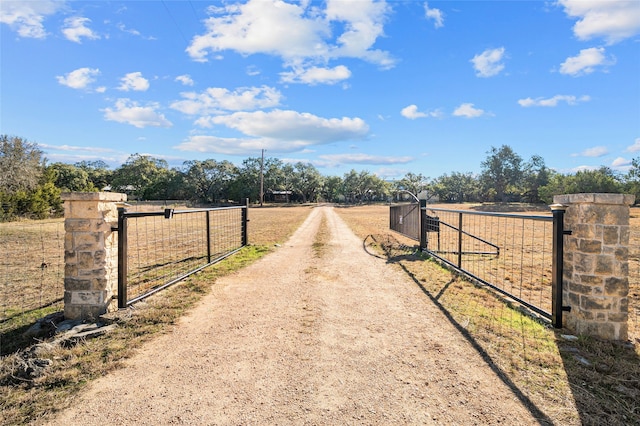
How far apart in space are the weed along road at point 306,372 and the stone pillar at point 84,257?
99 cm

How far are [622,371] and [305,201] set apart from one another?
191 ft

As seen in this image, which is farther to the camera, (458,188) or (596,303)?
(458,188)

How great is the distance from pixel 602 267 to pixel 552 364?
121 centimetres

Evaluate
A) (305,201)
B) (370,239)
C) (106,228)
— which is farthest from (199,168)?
(106,228)

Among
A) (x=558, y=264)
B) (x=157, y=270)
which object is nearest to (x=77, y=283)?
(x=157, y=270)

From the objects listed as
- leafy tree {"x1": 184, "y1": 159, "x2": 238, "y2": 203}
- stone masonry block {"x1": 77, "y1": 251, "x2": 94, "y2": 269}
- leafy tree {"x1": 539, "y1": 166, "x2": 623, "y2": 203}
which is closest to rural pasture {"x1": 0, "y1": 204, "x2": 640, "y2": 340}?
stone masonry block {"x1": 77, "y1": 251, "x2": 94, "y2": 269}

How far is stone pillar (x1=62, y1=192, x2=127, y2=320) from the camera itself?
3494 millimetres

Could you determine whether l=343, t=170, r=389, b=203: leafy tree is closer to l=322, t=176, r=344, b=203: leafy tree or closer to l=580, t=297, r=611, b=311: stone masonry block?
l=322, t=176, r=344, b=203: leafy tree

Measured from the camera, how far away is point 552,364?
8.73 feet

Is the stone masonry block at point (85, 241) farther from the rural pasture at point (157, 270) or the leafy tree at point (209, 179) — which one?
the leafy tree at point (209, 179)

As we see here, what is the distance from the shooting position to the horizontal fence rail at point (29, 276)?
4.15m

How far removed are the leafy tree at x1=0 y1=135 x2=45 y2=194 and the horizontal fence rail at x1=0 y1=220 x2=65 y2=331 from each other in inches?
613

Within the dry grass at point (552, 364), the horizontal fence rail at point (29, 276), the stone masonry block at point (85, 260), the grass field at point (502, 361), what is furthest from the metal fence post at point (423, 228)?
the horizontal fence rail at point (29, 276)

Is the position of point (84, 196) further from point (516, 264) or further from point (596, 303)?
point (516, 264)
